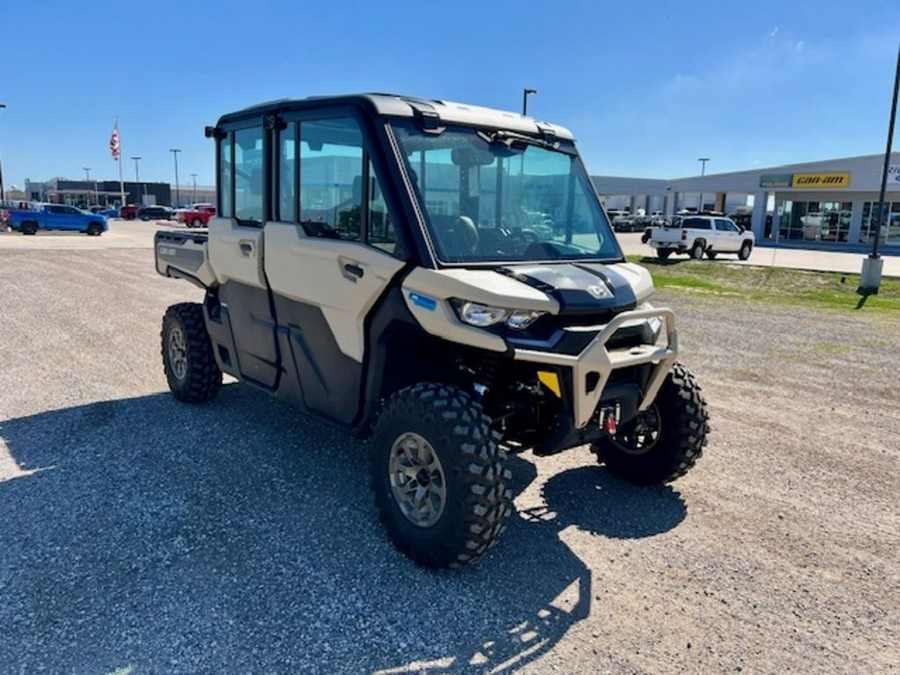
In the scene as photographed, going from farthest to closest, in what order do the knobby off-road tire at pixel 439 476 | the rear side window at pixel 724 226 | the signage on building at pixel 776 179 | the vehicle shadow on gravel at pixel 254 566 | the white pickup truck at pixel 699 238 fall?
the signage on building at pixel 776 179
the rear side window at pixel 724 226
the white pickup truck at pixel 699 238
the knobby off-road tire at pixel 439 476
the vehicle shadow on gravel at pixel 254 566

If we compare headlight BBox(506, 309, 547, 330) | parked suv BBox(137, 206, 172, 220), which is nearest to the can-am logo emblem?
headlight BBox(506, 309, 547, 330)

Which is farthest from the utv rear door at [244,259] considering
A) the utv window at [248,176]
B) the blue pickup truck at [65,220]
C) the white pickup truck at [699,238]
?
the blue pickup truck at [65,220]

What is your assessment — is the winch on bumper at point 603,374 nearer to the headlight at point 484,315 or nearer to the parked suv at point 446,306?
the parked suv at point 446,306

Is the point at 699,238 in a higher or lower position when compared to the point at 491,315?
higher

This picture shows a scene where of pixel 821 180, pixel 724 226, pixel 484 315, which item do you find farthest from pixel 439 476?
pixel 821 180

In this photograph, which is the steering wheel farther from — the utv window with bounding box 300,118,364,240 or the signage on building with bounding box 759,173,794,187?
the signage on building with bounding box 759,173,794,187

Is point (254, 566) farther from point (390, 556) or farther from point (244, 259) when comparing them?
point (244, 259)

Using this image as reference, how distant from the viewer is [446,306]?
335 cm

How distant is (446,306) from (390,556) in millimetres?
1393

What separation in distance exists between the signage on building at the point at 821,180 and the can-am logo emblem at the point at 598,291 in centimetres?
4200

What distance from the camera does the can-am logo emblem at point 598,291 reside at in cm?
353

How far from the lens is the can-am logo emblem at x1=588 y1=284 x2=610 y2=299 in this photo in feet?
11.6

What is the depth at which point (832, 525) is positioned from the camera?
4164mm

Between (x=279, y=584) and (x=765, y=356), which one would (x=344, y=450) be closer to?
(x=279, y=584)
